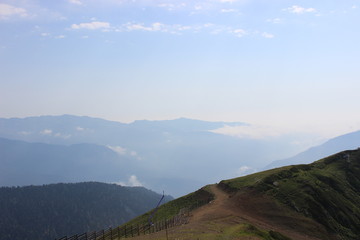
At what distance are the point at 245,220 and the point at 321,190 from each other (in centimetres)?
2901

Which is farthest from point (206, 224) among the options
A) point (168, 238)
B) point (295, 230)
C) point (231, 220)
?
point (295, 230)

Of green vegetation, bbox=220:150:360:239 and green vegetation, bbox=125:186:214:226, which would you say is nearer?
green vegetation, bbox=220:150:360:239

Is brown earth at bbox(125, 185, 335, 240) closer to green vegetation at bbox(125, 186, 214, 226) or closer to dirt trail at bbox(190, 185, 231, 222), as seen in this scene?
dirt trail at bbox(190, 185, 231, 222)

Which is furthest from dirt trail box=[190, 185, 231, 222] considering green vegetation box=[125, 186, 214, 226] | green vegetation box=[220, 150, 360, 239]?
green vegetation box=[220, 150, 360, 239]

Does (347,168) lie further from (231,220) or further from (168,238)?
(168,238)

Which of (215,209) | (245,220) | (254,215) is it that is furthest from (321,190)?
(245,220)

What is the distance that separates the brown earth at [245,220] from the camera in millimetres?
52816

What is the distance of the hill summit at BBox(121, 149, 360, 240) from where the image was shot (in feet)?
186

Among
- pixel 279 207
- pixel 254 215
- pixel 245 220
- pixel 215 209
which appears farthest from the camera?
pixel 215 209

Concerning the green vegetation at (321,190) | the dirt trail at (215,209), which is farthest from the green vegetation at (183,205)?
the green vegetation at (321,190)

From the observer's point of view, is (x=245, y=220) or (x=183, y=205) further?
(x=183, y=205)

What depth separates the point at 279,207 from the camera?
76.4 metres

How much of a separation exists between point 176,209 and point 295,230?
35.9 m

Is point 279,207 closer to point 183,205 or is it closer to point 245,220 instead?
point 245,220
